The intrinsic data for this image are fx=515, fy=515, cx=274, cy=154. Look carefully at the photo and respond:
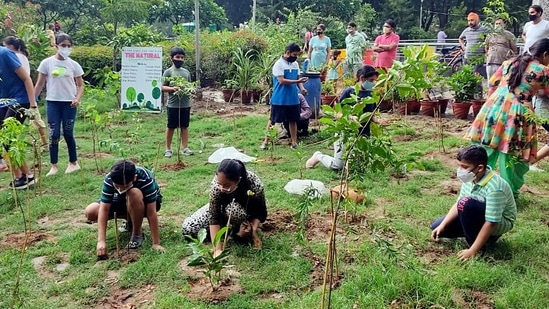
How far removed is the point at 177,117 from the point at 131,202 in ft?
9.60

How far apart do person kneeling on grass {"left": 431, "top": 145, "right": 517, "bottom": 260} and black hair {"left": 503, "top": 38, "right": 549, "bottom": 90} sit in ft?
3.56

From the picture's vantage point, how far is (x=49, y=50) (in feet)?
38.1

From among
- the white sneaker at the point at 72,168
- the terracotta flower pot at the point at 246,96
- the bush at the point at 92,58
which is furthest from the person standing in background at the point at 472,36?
the bush at the point at 92,58

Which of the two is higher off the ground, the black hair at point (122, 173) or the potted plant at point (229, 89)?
the potted plant at point (229, 89)

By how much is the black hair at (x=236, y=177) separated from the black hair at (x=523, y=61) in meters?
2.32

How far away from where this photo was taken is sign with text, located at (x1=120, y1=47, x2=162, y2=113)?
26.4 feet

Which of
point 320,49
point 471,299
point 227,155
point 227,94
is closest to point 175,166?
point 227,155

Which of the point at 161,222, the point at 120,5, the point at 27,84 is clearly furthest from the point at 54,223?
the point at 120,5

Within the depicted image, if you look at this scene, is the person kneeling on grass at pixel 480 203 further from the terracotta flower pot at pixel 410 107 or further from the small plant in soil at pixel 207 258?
the terracotta flower pot at pixel 410 107

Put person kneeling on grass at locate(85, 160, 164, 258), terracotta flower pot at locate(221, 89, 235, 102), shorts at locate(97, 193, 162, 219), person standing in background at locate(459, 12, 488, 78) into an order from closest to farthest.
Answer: person kneeling on grass at locate(85, 160, 164, 258), shorts at locate(97, 193, 162, 219), person standing in background at locate(459, 12, 488, 78), terracotta flower pot at locate(221, 89, 235, 102)

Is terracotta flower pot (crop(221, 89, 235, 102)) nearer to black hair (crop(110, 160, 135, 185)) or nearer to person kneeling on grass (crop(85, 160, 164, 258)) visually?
person kneeling on grass (crop(85, 160, 164, 258))

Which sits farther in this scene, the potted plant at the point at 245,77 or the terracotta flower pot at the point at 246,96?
the terracotta flower pot at the point at 246,96

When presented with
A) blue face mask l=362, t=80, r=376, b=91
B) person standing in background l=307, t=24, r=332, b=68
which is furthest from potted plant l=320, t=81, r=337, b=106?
blue face mask l=362, t=80, r=376, b=91

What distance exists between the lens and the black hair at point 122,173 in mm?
3465
